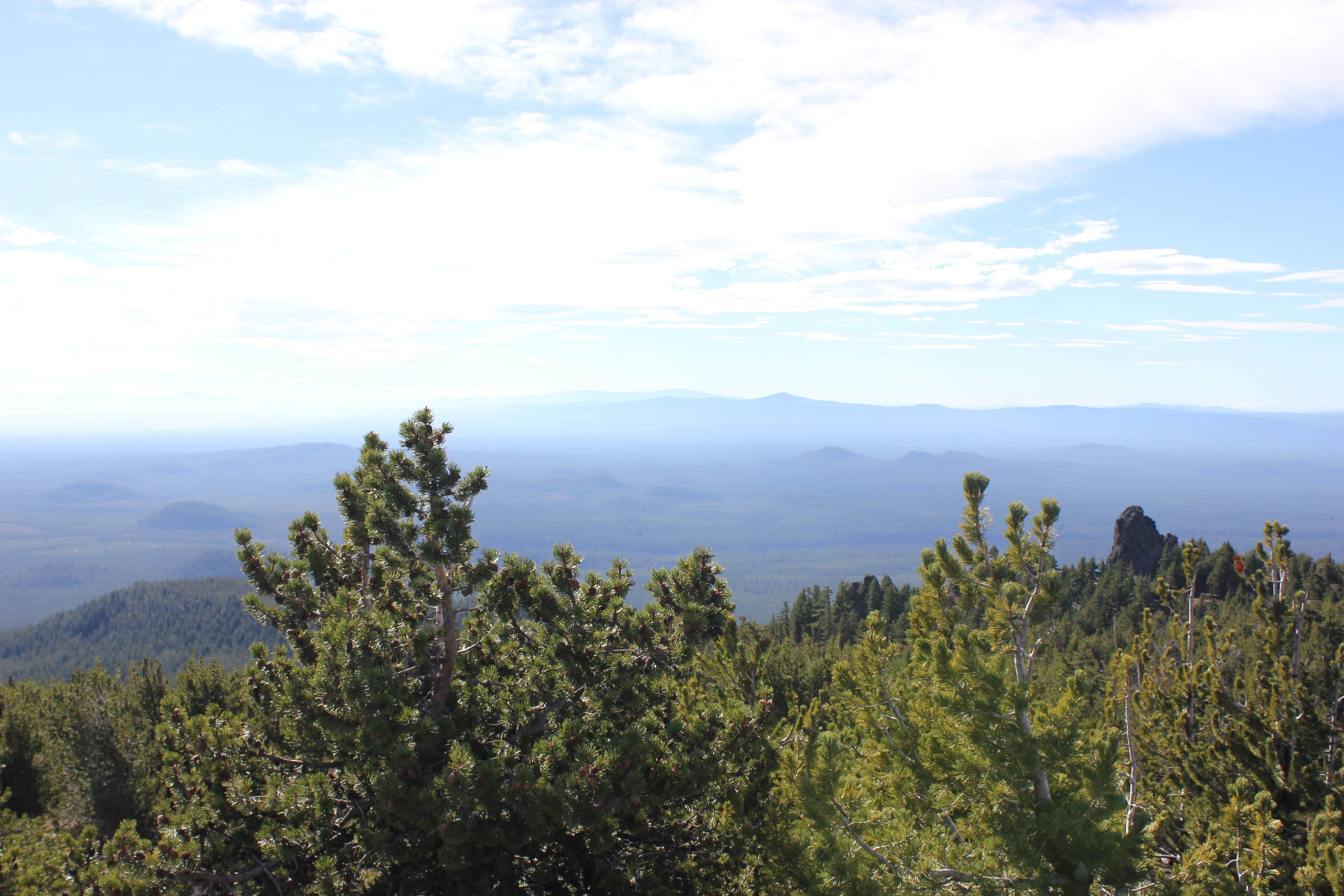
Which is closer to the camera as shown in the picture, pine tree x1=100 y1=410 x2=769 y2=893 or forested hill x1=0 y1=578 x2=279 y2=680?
pine tree x1=100 y1=410 x2=769 y2=893

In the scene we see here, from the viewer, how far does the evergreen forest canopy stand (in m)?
5.51

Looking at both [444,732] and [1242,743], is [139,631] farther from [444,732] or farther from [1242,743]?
[1242,743]

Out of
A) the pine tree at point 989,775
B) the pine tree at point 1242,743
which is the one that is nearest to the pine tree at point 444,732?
the pine tree at point 989,775

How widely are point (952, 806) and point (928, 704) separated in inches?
36.4

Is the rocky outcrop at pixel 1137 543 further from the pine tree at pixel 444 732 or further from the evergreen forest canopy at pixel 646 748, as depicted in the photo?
the pine tree at pixel 444 732

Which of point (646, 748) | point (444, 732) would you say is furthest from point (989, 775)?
point (444, 732)

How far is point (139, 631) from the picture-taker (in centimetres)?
14050

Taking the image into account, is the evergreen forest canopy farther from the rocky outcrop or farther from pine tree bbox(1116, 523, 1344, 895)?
the rocky outcrop

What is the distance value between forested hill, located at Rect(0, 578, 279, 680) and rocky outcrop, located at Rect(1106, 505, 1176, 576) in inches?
5166

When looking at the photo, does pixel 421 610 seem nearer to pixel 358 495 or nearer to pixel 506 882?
pixel 358 495

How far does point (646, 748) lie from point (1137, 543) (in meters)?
100

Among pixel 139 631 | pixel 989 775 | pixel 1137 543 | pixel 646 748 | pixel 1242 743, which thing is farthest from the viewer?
pixel 139 631

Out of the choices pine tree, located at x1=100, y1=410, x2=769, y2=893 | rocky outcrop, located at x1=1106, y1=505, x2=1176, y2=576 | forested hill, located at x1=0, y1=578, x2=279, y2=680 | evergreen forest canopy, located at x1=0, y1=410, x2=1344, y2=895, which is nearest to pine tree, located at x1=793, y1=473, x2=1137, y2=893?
evergreen forest canopy, located at x1=0, y1=410, x2=1344, y2=895

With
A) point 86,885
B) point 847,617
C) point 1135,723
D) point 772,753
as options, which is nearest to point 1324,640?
point 1135,723
